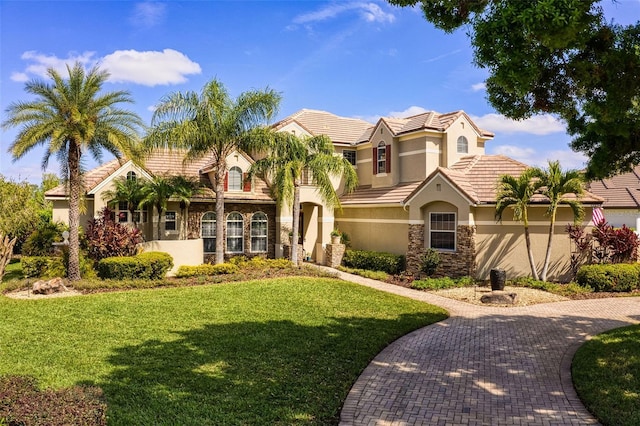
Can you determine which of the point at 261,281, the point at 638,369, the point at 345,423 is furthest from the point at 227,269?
the point at 638,369

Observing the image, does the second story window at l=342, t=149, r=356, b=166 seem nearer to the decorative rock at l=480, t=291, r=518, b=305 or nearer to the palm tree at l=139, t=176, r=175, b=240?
the palm tree at l=139, t=176, r=175, b=240

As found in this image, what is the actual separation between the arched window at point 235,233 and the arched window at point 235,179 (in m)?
1.46

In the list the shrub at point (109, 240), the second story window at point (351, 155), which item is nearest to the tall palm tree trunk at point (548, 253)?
the second story window at point (351, 155)

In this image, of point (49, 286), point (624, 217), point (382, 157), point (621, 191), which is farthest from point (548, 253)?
point (49, 286)

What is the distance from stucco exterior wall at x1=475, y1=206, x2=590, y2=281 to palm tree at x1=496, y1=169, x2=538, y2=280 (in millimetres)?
419

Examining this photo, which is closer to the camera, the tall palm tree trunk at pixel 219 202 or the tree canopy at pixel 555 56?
the tree canopy at pixel 555 56

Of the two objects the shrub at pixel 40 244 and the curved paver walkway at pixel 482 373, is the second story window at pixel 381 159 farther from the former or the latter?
the shrub at pixel 40 244

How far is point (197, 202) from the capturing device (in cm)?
2395

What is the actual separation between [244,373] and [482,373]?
4849 mm

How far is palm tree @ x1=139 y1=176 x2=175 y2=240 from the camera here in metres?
20.6

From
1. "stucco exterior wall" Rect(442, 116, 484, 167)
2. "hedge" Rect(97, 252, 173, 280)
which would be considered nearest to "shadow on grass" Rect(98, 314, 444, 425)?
"hedge" Rect(97, 252, 173, 280)

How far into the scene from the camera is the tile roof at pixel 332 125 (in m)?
29.2

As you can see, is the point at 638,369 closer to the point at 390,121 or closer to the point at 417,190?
the point at 417,190

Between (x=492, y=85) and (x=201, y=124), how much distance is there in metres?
14.8
